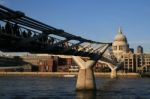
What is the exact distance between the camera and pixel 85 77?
7838 centimetres

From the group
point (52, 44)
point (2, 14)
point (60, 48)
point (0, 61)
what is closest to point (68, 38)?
point (60, 48)

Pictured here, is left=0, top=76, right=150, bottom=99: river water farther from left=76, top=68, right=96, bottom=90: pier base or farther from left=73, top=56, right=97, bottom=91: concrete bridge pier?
left=73, top=56, right=97, bottom=91: concrete bridge pier

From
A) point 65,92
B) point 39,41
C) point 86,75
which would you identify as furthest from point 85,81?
point 39,41

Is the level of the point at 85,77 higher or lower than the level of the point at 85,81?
higher

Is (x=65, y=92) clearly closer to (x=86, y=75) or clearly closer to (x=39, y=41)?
(x=86, y=75)

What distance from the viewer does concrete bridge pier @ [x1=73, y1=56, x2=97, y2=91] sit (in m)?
77.1

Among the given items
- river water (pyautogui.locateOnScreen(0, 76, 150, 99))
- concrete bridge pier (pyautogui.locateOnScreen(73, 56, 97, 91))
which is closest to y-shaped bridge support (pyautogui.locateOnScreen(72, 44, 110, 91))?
concrete bridge pier (pyautogui.locateOnScreen(73, 56, 97, 91))

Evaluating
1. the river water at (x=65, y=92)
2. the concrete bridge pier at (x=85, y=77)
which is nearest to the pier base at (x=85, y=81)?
the concrete bridge pier at (x=85, y=77)

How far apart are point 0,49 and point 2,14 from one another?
8.77m

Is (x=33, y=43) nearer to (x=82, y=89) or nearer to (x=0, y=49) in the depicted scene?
(x=0, y=49)

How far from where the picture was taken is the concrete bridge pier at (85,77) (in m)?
77.1

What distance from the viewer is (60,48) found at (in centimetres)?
6278

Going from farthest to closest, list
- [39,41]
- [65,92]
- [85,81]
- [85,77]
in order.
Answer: [85,77], [85,81], [65,92], [39,41]

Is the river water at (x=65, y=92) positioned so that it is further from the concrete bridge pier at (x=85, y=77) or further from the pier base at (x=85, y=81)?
the concrete bridge pier at (x=85, y=77)
